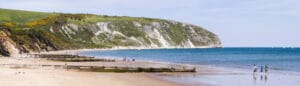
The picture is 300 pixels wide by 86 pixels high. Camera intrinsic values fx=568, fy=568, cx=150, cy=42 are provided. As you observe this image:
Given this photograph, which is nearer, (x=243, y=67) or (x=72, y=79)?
(x=72, y=79)

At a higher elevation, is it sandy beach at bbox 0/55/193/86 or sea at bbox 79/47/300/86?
sandy beach at bbox 0/55/193/86

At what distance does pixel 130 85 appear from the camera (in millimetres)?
42906

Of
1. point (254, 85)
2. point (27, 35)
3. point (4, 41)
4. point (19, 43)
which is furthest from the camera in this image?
point (27, 35)

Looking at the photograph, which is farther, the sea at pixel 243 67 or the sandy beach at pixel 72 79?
the sea at pixel 243 67

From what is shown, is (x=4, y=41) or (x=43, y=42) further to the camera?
(x=43, y=42)

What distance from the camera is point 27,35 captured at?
544 ft

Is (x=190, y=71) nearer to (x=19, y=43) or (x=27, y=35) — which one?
(x=19, y=43)

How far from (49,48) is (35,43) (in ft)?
53.7

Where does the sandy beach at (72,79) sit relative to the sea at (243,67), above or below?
above

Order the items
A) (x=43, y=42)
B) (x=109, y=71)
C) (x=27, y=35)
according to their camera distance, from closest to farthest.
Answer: (x=109, y=71)
(x=27, y=35)
(x=43, y=42)

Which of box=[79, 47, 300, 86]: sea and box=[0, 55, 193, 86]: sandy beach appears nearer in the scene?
box=[0, 55, 193, 86]: sandy beach

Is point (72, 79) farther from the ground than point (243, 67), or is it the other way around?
point (72, 79)

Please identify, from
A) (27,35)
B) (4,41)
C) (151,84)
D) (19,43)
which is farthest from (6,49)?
(151,84)

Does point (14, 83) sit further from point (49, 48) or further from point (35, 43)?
point (49, 48)
